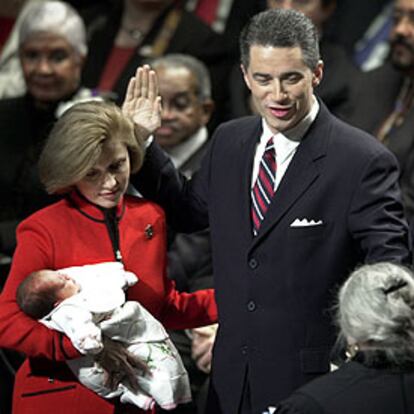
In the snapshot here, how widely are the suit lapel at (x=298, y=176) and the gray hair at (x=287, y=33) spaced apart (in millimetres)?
228

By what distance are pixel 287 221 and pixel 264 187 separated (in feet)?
0.50

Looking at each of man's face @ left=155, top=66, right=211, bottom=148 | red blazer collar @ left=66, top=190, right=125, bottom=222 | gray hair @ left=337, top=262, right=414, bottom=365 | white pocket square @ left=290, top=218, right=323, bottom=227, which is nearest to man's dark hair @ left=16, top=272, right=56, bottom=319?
red blazer collar @ left=66, top=190, right=125, bottom=222

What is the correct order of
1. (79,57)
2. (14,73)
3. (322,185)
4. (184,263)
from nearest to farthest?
(322,185) < (184,263) < (79,57) < (14,73)

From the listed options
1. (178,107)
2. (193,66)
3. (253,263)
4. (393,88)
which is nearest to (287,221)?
(253,263)

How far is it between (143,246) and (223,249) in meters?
0.25

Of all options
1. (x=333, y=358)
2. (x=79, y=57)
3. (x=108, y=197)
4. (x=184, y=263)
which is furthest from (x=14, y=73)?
(x=333, y=358)

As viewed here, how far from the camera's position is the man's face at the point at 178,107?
598 centimetres

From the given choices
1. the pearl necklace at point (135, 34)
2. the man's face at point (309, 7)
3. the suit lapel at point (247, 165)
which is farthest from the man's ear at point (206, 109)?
the suit lapel at point (247, 165)

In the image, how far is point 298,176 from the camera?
414cm

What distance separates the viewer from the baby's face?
401 cm

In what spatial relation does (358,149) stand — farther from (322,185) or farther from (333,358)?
(333,358)

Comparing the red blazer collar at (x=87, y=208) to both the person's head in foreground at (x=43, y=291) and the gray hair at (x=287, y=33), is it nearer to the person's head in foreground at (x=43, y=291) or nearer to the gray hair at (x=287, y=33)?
the person's head in foreground at (x=43, y=291)

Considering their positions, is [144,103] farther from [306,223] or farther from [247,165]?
[306,223]

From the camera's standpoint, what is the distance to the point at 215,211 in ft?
14.1
